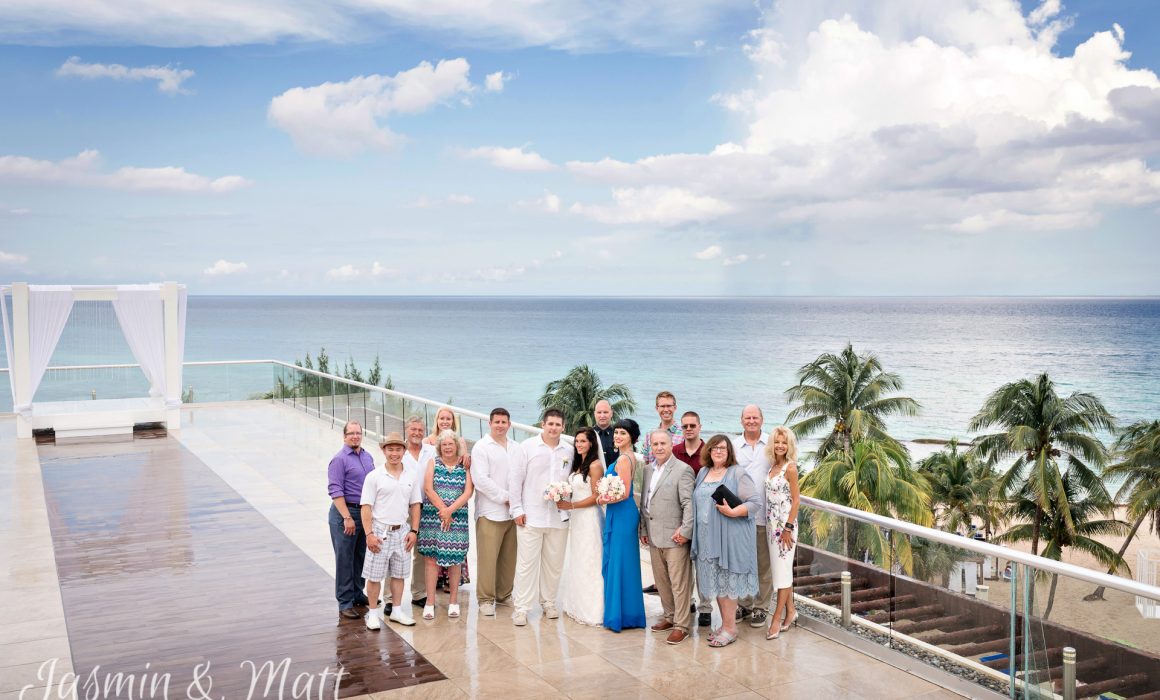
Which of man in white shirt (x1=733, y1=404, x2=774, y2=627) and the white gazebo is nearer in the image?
man in white shirt (x1=733, y1=404, x2=774, y2=627)

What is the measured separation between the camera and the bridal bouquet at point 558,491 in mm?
7477

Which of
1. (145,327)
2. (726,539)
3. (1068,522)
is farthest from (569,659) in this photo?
(1068,522)

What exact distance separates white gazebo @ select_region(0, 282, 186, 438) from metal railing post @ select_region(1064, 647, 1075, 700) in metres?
17.0

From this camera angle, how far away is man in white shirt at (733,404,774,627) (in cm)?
728

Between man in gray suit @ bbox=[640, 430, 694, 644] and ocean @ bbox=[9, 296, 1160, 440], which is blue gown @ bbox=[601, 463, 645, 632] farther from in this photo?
ocean @ bbox=[9, 296, 1160, 440]

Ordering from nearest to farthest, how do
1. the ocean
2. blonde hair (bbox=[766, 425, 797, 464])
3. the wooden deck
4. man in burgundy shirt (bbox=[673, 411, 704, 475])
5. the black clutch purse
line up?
the wooden deck, the black clutch purse, blonde hair (bbox=[766, 425, 797, 464]), man in burgundy shirt (bbox=[673, 411, 704, 475]), the ocean

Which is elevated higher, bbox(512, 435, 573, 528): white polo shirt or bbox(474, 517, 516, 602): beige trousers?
bbox(512, 435, 573, 528): white polo shirt

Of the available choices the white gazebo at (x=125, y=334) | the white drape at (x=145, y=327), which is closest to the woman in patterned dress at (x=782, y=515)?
the white gazebo at (x=125, y=334)

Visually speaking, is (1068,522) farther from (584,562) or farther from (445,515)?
(445,515)

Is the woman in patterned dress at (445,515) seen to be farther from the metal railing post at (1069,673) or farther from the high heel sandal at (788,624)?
the metal railing post at (1069,673)

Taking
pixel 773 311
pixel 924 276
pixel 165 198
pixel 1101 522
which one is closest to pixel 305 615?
pixel 1101 522

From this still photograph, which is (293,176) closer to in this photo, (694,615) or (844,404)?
(844,404)

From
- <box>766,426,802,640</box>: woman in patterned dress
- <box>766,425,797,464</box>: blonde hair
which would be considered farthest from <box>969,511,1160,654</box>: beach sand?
<box>766,425,797,464</box>: blonde hair

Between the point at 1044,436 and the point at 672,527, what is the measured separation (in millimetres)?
33988
